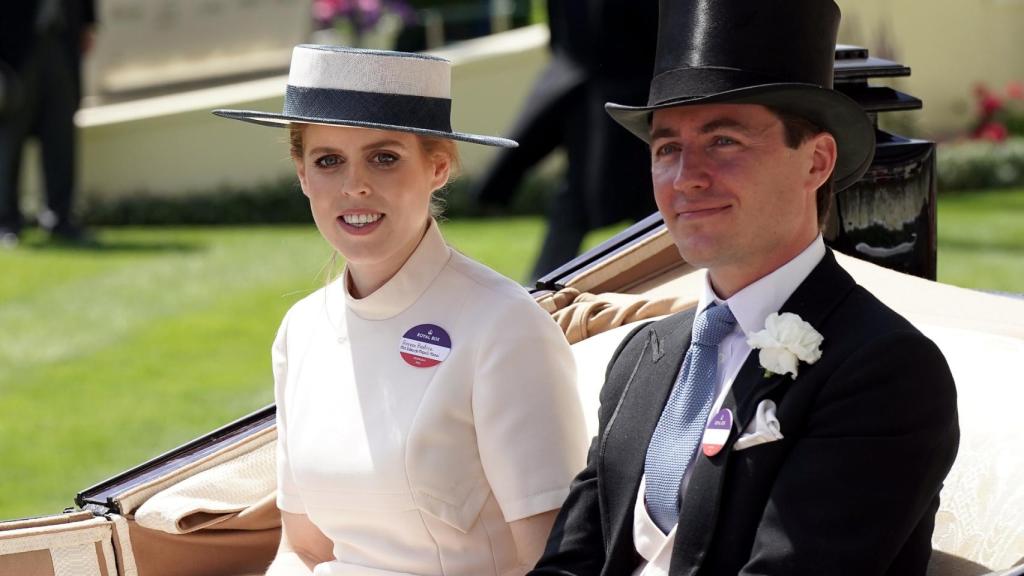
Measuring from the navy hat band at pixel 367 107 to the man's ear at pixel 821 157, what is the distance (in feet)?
2.35

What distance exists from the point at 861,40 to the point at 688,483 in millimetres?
11793

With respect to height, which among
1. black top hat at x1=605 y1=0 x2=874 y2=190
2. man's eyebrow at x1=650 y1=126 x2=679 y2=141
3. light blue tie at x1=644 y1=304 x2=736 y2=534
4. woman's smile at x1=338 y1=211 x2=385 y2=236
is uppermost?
black top hat at x1=605 y1=0 x2=874 y2=190

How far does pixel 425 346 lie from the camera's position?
2.69 meters

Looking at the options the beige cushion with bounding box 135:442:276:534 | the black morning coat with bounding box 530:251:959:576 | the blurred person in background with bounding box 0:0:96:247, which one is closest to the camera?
the black morning coat with bounding box 530:251:959:576

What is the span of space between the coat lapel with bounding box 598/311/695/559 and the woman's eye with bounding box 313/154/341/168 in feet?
2.12

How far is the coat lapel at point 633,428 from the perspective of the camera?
2391 millimetres

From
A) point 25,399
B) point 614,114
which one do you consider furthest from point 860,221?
point 25,399

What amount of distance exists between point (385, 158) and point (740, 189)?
727mm

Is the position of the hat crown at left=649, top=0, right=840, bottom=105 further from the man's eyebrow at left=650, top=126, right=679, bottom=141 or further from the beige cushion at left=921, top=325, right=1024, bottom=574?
the beige cushion at left=921, top=325, right=1024, bottom=574

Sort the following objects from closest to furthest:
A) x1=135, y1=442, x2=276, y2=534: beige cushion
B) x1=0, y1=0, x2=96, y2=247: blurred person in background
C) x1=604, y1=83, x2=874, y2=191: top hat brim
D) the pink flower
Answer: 1. x1=604, y1=83, x2=874, y2=191: top hat brim
2. x1=135, y1=442, x2=276, y2=534: beige cushion
3. x1=0, y1=0, x2=96, y2=247: blurred person in background
4. the pink flower

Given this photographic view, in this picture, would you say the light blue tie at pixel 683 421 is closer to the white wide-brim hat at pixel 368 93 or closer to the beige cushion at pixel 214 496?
the white wide-brim hat at pixel 368 93

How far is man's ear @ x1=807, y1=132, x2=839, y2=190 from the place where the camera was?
2281 mm

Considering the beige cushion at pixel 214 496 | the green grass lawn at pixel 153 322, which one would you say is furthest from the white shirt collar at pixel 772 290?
→ the green grass lawn at pixel 153 322

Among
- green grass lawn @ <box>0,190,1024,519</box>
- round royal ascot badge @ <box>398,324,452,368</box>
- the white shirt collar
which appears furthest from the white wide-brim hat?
green grass lawn @ <box>0,190,1024,519</box>
